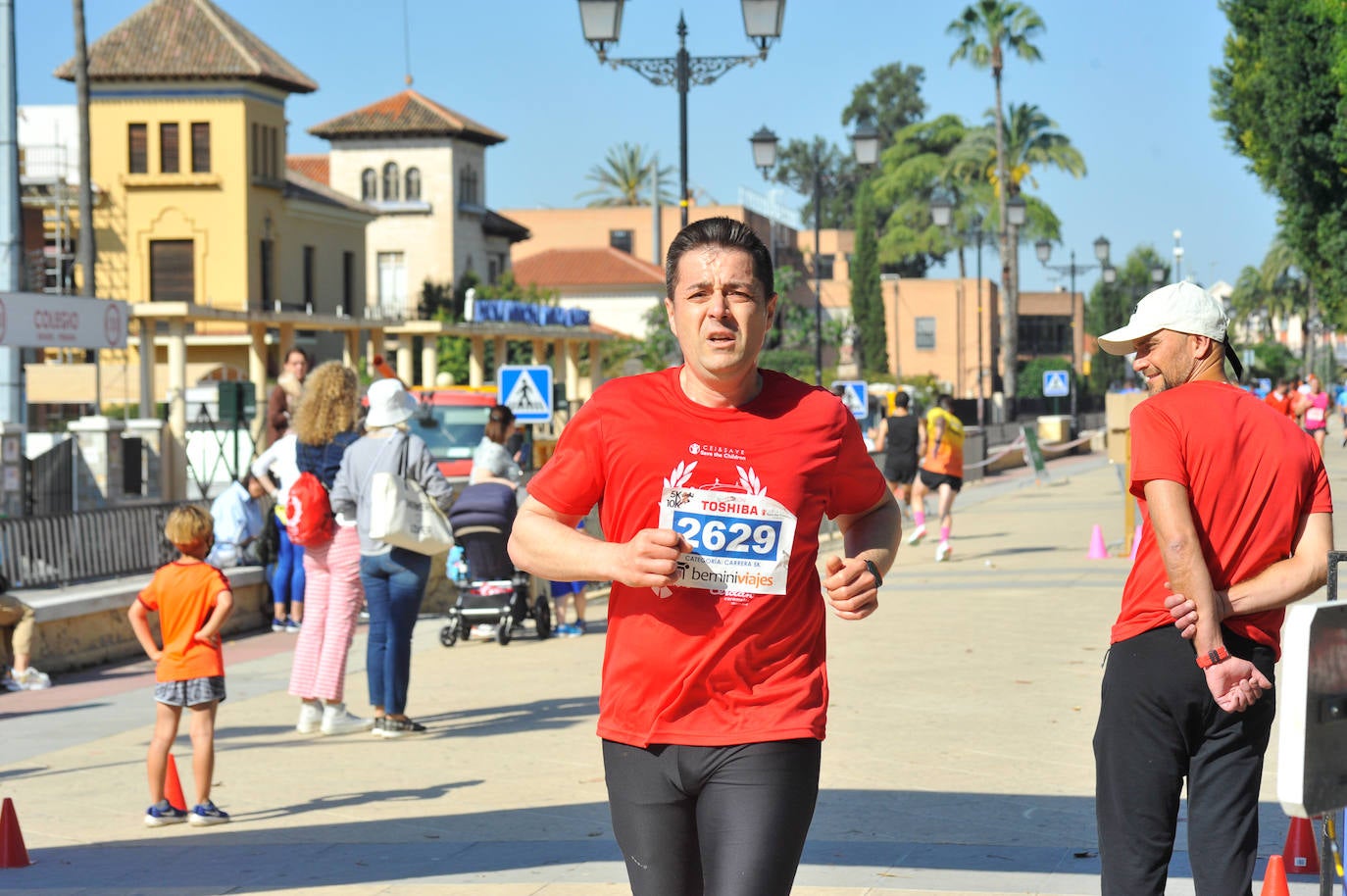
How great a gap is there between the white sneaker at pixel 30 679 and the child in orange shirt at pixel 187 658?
417 cm

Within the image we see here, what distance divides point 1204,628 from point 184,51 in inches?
2299

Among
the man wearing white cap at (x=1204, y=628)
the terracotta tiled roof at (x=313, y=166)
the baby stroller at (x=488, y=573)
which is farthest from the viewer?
the terracotta tiled roof at (x=313, y=166)

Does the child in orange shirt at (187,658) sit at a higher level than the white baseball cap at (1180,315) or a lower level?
lower

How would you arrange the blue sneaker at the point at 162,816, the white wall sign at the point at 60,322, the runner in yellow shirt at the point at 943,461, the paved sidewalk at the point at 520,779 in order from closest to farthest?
the paved sidewalk at the point at 520,779 < the blue sneaker at the point at 162,816 < the white wall sign at the point at 60,322 < the runner in yellow shirt at the point at 943,461

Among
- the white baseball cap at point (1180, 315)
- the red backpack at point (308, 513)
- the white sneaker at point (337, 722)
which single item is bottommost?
the white sneaker at point (337, 722)

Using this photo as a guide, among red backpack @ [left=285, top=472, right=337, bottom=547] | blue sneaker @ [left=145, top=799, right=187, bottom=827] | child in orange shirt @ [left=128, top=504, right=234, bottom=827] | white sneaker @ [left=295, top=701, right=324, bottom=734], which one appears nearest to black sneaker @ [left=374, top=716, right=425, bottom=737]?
white sneaker @ [left=295, top=701, right=324, bottom=734]

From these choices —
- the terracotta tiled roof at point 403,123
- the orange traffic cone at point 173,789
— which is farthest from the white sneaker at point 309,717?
Answer: the terracotta tiled roof at point 403,123

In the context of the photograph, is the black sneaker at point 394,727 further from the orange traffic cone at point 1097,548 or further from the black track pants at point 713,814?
the orange traffic cone at point 1097,548

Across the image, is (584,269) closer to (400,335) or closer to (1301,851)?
(400,335)

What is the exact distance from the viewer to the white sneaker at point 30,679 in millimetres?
11523

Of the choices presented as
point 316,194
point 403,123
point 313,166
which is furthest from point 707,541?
point 313,166

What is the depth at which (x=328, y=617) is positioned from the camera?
9.86 meters

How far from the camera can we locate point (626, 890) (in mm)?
6301

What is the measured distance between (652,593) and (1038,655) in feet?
29.3
